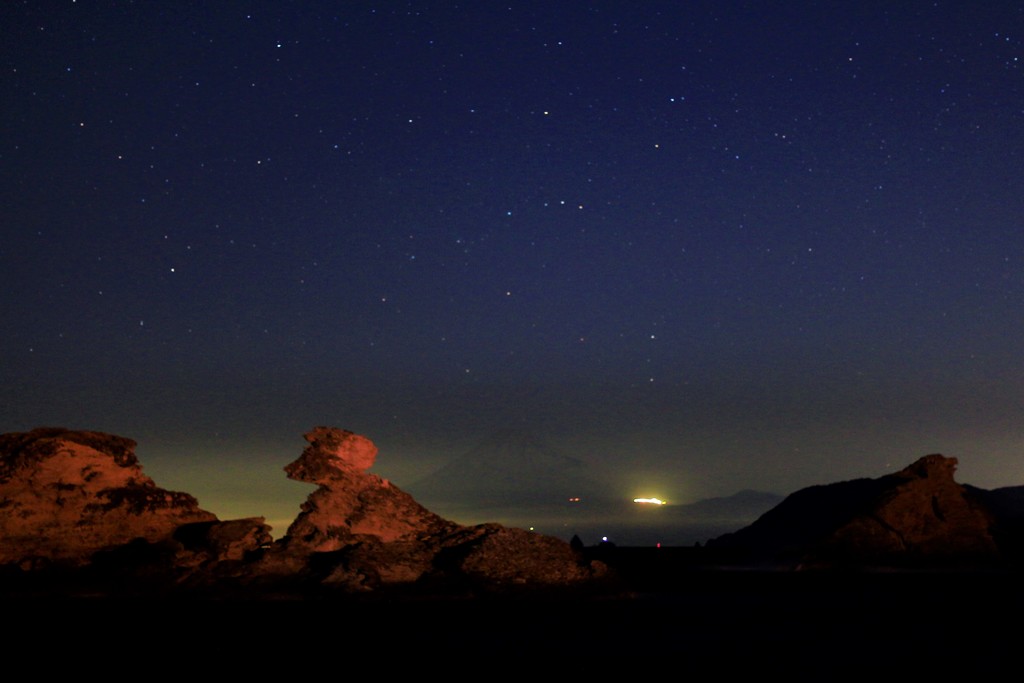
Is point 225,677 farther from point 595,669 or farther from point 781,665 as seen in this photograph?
point 781,665

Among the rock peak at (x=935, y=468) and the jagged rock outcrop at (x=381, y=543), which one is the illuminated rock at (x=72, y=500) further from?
the rock peak at (x=935, y=468)

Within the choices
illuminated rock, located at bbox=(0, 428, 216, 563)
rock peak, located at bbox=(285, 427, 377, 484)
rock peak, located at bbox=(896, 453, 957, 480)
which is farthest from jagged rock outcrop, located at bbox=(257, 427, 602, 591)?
rock peak, located at bbox=(896, 453, 957, 480)

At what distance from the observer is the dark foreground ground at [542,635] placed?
22006mm

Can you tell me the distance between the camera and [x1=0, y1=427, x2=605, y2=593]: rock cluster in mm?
37219

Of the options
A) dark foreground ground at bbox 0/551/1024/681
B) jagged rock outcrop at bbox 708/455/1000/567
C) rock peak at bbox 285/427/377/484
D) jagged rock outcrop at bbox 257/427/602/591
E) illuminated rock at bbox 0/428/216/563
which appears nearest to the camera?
dark foreground ground at bbox 0/551/1024/681

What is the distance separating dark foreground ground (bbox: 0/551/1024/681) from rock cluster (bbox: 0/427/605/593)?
5.74 feet

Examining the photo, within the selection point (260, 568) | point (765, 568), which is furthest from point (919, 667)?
point (765, 568)

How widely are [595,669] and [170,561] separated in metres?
21.5

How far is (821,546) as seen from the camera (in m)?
54.3

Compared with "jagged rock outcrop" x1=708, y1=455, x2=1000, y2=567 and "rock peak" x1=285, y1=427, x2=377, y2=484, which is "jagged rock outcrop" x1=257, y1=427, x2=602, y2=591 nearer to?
"rock peak" x1=285, y1=427, x2=377, y2=484

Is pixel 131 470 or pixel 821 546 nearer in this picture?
pixel 131 470

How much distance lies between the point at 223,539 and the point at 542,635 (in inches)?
638

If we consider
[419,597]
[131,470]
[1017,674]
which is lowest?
[1017,674]

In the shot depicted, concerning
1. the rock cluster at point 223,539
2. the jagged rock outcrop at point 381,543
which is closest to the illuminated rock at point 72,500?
the rock cluster at point 223,539
